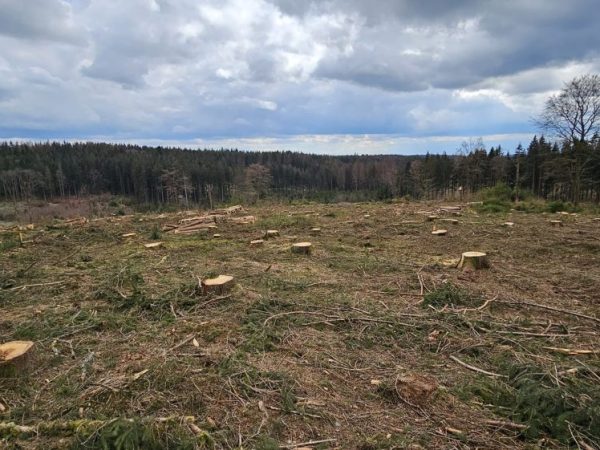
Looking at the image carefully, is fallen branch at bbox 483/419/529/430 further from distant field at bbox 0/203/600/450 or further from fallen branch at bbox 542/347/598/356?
fallen branch at bbox 542/347/598/356

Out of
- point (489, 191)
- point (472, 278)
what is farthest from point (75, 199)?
point (472, 278)

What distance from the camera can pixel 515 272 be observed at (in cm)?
699

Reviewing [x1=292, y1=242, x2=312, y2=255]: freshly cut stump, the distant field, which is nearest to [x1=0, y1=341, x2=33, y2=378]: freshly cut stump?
the distant field

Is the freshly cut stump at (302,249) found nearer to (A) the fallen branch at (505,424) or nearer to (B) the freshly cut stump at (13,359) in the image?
(B) the freshly cut stump at (13,359)

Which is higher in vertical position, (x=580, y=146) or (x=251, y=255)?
(x=580, y=146)

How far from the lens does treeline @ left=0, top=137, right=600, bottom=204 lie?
47.3m

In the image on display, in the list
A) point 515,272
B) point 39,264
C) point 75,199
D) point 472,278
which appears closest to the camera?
point 472,278

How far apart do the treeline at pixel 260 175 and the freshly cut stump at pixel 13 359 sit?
29171 mm

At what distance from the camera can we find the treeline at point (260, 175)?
47256mm

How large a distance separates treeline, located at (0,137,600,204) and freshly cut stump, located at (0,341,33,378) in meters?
29.2

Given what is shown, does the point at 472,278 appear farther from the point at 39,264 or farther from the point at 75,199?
the point at 75,199

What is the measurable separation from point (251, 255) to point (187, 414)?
5.74 m

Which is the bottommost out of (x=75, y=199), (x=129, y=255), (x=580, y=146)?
(x=75, y=199)

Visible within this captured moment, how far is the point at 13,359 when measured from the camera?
335 centimetres
